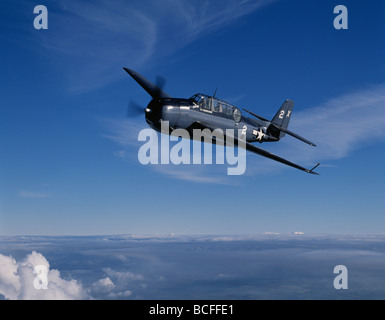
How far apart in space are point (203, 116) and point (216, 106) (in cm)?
183

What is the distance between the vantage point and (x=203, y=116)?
28.4m

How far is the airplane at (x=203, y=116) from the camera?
1017 inches

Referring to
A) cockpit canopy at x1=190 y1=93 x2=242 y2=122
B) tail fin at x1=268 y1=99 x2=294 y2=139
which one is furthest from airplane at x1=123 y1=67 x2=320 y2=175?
tail fin at x1=268 y1=99 x2=294 y2=139

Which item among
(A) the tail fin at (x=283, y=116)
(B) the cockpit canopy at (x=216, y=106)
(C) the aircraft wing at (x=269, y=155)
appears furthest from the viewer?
(A) the tail fin at (x=283, y=116)

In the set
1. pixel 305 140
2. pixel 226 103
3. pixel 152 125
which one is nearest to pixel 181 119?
pixel 152 125

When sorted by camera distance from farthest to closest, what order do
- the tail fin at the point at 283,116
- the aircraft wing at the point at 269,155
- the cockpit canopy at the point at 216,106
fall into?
the tail fin at the point at 283,116
the cockpit canopy at the point at 216,106
the aircraft wing at the point at 269,155

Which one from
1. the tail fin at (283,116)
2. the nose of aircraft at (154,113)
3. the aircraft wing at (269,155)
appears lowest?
the aircraft wing at (269,155)

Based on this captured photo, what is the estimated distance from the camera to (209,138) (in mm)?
28156

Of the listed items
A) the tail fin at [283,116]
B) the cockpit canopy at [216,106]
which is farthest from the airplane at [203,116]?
the tail fin at [283,116]

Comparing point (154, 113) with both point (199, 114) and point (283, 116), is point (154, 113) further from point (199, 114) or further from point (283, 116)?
point (283, 116)

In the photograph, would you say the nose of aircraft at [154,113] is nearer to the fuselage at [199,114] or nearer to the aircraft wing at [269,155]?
the fuselage at [199,114]

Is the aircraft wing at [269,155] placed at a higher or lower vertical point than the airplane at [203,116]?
lower

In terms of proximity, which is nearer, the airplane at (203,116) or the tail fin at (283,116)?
the airplane at (203,116)
